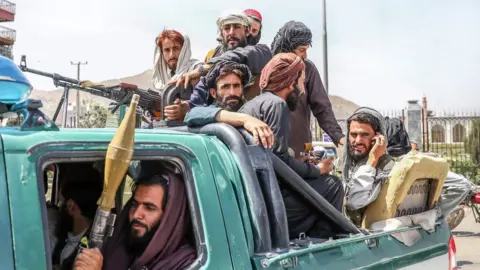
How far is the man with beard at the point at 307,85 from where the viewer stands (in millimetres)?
3980

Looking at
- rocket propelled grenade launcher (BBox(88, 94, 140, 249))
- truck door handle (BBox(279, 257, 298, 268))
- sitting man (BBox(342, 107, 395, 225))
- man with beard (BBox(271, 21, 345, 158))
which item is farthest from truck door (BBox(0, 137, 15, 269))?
man with beard (BBox(271, 21, 345, 158))

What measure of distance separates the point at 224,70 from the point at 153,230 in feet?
4.02

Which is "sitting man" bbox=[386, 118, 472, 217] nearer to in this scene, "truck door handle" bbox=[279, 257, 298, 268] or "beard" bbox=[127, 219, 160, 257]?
"truck door handle" bbox=[279, 257, 298, 268]

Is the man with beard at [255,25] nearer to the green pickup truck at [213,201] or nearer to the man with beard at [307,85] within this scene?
the man with beard at [307,85]

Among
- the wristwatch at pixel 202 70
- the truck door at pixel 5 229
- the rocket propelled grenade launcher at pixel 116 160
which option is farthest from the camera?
the wristwatch at pixel 202 70

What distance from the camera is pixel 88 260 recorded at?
6.13 feet

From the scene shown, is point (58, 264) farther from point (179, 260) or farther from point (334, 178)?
point (334, 178)

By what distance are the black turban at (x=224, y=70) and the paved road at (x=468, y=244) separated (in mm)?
5806

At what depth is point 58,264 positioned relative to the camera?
2.06 m

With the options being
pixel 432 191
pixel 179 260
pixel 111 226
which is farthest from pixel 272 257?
pixel 432 191

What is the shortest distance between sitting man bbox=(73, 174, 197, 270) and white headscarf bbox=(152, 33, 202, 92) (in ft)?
6.49

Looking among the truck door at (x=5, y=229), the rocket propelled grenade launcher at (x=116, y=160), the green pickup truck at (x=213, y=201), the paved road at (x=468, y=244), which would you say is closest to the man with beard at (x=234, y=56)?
the green pickup truck at (x=213, y=201)

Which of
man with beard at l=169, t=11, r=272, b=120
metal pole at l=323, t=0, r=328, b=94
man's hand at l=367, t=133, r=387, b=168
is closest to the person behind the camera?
man's hand at l=367, t=133, r=387, b=168

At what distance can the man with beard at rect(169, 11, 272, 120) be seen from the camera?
3459mm
